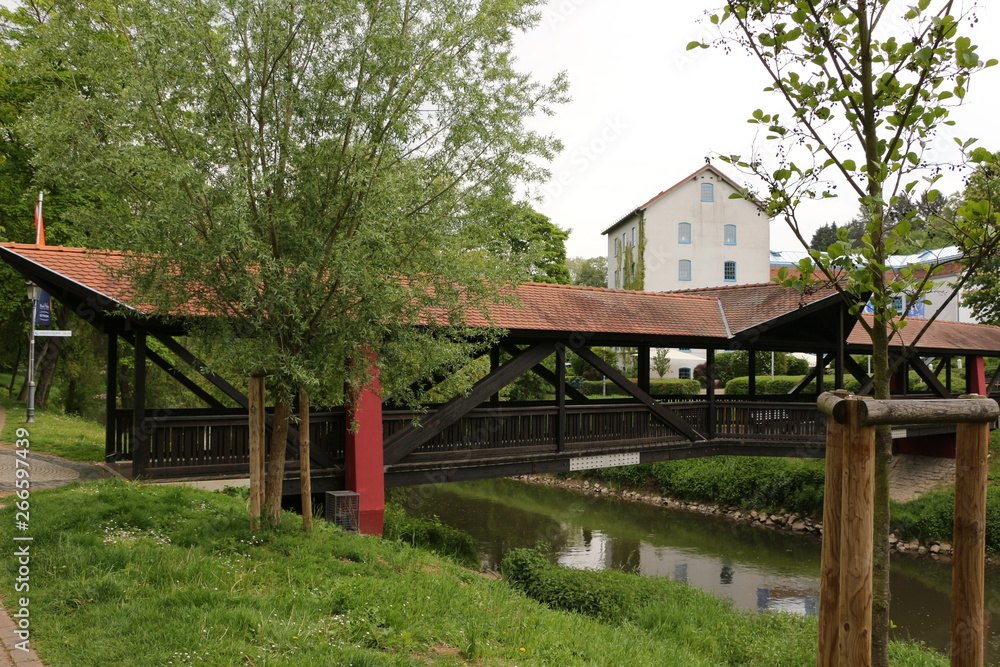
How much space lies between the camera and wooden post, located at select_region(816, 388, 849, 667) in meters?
3.76

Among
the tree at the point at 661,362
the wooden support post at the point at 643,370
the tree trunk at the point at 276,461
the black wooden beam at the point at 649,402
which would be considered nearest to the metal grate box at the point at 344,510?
the tree trunk at the point at 276,461

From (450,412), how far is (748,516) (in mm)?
12116

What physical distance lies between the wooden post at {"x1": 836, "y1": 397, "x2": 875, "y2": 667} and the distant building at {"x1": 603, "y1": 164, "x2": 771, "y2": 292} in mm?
34390

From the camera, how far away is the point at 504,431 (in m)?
11.5

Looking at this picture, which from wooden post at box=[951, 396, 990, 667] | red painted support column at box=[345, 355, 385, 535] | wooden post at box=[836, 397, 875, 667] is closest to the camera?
wooden post at box=[836, 397, 875, 667]

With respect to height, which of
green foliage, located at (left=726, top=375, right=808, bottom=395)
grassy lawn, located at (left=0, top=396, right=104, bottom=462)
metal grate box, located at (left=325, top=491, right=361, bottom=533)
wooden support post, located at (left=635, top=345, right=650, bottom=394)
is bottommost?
metal grate box, located at (left=325, top=491, right=361, bottom=533)

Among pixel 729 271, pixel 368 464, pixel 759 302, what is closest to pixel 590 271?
pixel 729 271

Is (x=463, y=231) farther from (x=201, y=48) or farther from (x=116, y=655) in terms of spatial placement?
(x=116, y=655)

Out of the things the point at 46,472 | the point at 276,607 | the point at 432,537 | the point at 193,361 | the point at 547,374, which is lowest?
the point at 432,537

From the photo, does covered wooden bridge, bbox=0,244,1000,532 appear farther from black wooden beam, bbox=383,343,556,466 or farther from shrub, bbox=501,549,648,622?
shrub, bbox=501,549,648,622

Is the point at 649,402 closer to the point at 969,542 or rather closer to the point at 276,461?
the point at 276,461

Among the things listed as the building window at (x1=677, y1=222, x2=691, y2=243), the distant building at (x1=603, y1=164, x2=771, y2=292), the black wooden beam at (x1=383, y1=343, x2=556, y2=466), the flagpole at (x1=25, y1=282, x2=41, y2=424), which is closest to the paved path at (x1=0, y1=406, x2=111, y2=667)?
the flagpole at (x1=25, y1=282, x2=41, y2=424)

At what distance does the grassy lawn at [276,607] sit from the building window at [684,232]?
31.3m

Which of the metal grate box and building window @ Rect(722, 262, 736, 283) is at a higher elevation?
building window @ Rect(722, 262, 736, 283)
